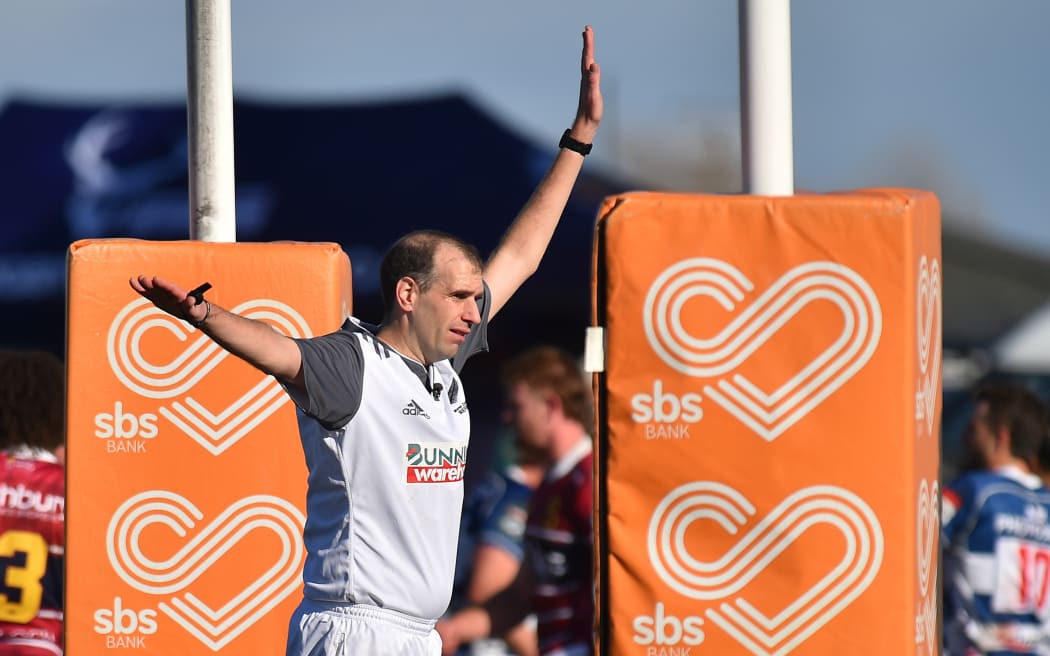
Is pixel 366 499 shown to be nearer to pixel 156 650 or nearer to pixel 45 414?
pixel 156 650

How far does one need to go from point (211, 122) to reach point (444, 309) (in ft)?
4.16

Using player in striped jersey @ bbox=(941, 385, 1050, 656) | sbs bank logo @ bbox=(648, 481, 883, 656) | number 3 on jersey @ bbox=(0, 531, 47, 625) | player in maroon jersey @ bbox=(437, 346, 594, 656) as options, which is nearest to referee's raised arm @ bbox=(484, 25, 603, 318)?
sbs bank logo @ bbox=(648, 481, 883, 656)

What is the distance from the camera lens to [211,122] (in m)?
4.50

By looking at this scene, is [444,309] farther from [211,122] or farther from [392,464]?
[211,122]

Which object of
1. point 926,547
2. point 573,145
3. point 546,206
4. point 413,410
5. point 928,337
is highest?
point 573,145

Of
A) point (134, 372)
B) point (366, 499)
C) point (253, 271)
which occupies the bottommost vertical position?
point (366, 499)

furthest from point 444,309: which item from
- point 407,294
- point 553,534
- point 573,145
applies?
point 553,534

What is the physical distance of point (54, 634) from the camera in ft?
17.7

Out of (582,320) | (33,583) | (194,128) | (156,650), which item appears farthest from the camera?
(582,320)

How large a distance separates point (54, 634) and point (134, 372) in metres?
1.68

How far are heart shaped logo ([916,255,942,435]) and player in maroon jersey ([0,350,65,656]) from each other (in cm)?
309

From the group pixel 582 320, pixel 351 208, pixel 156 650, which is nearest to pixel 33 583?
pixel 156 650

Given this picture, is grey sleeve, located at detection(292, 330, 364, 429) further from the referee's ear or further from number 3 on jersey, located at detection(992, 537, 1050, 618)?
number 3 on jersey, located at detection(992, 537, 1050, 618)

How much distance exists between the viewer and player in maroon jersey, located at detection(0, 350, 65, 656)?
539 centimetres
